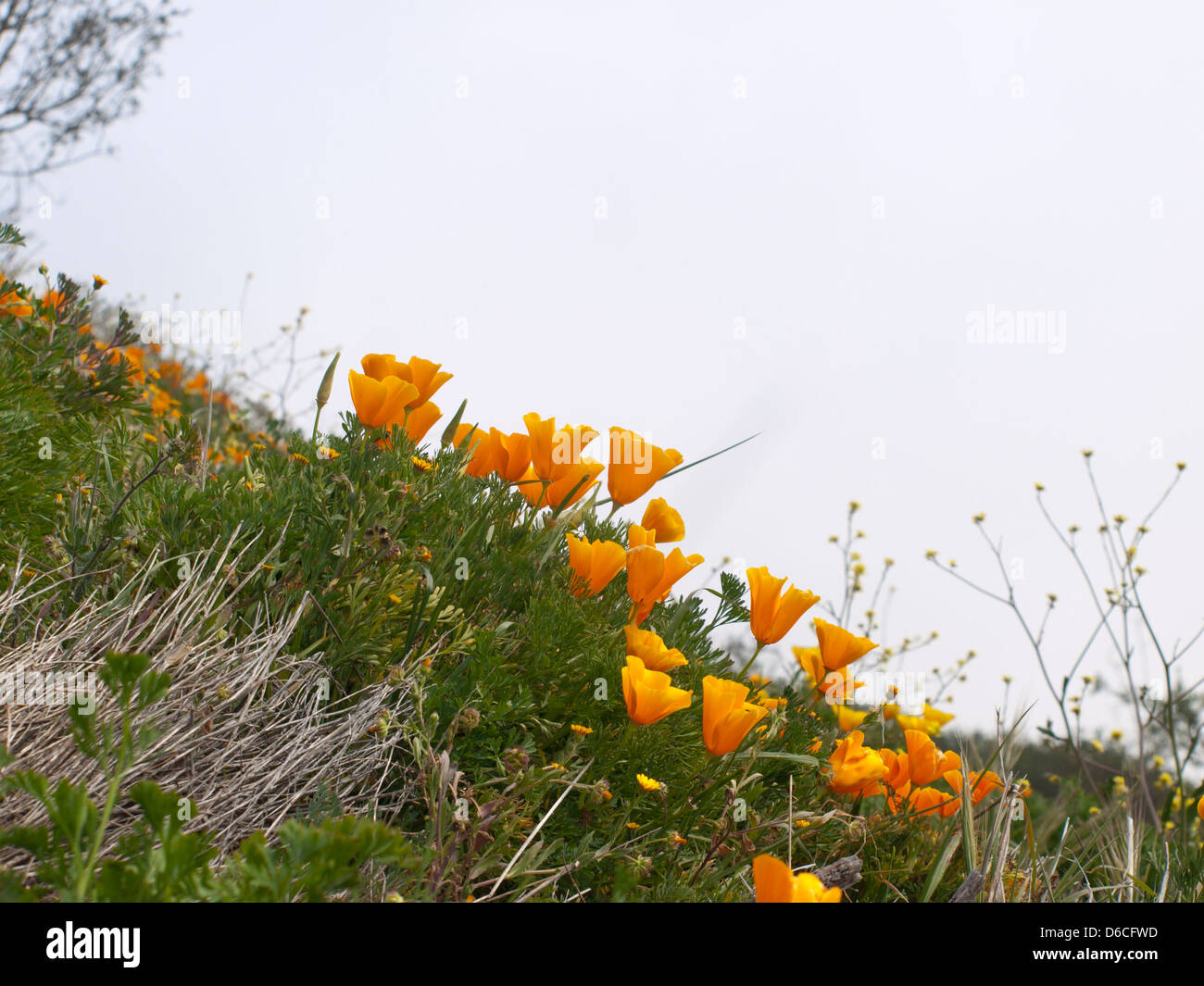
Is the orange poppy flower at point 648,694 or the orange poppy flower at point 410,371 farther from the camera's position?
the orange poppy flower at point 410,371

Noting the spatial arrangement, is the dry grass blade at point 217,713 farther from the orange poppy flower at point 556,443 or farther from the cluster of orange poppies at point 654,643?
Answer: the orange poppy flower at point 556,443

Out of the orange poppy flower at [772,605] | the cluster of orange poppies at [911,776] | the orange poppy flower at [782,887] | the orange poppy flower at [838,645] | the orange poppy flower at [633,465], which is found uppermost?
the orange poppy flower at [633,465]

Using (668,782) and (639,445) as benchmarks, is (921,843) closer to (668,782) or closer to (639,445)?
(668,782)

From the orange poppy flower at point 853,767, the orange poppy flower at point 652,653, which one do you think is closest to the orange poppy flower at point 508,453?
the orange poppy flower at point 652,653

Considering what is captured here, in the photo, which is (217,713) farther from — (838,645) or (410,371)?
(838,645)

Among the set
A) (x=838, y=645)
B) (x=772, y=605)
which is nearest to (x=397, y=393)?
(x=772, y=605)

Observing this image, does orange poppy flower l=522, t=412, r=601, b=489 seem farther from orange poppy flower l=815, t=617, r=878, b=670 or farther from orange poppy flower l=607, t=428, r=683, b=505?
orange poppy flower l=815, t=617, r=878, b=670

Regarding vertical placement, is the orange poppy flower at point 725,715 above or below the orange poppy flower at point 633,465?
below

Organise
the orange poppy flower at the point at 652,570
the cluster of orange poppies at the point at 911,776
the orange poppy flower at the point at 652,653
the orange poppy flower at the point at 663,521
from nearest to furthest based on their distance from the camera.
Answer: the orange poppy flower at the point at 652,653
the orange poppy flower at the point at 652,570
the cluster of orange poppies at the point at 911,776
the orange poppy flower at the point at 663,521

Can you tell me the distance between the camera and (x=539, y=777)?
68.9 inches

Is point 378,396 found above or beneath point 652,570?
above

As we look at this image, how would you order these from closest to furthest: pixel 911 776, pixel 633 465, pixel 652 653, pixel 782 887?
pixel 782 887 < pixel 652 653 < pixel 633 465 < pixel 911 776
